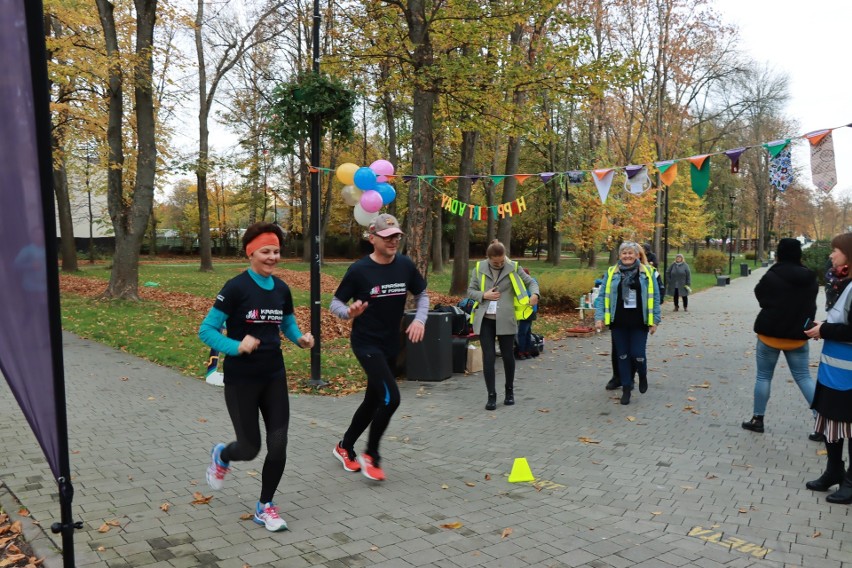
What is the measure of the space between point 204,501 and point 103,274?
87.2ft

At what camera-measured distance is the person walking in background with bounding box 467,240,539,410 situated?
757 centimetres

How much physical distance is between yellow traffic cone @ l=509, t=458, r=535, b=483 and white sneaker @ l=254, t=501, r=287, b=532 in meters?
1.89

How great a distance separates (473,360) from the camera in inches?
399

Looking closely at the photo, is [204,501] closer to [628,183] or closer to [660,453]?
[660,453]

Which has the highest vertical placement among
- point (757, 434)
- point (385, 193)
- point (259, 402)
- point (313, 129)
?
point (313, 129)

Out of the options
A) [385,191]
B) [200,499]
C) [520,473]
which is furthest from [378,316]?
[385,191]

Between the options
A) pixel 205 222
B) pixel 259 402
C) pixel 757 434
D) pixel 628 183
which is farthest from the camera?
pixel 205 222

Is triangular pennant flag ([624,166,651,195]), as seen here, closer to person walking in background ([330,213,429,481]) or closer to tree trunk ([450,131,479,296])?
person walking in background ([330,213,429,481])

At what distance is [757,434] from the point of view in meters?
6.48

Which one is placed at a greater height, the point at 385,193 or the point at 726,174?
the point at 726,174

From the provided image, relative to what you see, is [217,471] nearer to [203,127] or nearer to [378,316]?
[378,316]

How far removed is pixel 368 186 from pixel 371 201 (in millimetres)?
254

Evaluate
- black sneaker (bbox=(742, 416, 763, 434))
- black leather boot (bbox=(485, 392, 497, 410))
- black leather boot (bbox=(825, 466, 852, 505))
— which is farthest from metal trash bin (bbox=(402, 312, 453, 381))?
black leather boot (bbox=(825, 466, 852, 505))

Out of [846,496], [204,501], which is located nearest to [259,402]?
[204,501]
